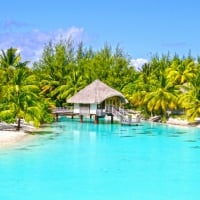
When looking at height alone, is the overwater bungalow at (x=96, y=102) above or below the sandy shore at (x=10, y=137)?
above

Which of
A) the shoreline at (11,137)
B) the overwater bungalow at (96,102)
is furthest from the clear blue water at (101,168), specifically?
the overwater bungalow at (96,102)

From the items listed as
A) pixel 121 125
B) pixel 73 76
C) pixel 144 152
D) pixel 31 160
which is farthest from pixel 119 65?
pixel 31 160

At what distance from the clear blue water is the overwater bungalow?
9.13 metres

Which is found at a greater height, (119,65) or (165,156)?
(119,65)

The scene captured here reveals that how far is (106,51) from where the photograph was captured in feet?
173

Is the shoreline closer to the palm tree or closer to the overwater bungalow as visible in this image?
the palm tree

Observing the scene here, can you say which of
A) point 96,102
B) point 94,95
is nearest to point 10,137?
point 96,102

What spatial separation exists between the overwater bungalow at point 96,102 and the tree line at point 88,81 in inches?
90.3

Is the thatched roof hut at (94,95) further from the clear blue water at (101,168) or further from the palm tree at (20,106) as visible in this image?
the palm tree at (20,106)

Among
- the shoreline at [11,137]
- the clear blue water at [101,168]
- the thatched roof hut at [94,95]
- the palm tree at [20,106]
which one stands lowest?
the clear blue water at [101,168]

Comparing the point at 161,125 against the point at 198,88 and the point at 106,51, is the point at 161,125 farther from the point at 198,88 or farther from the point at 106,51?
the point at 106,51

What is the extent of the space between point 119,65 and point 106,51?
10.9ft

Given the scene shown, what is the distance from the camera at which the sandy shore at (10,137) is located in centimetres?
2368

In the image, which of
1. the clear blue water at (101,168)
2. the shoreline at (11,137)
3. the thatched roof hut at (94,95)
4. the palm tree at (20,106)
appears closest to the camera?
the clear blue water at (101,168)
